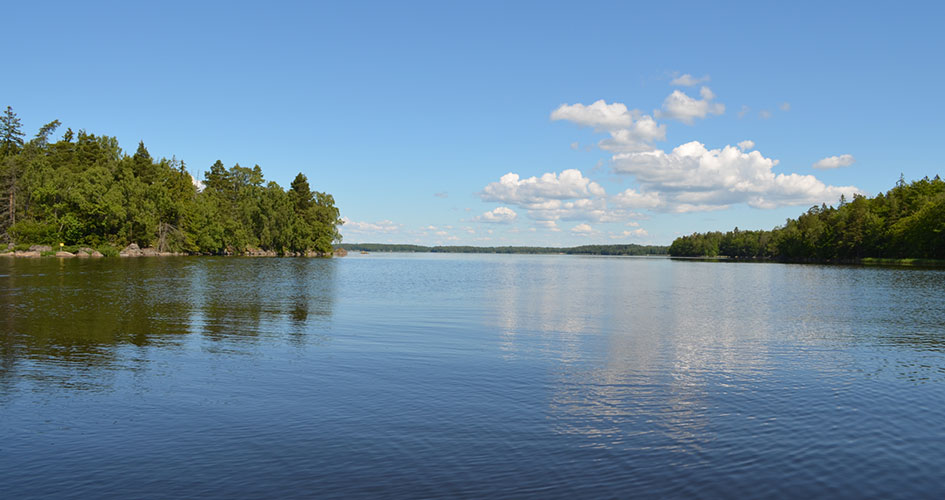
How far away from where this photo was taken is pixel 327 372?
17.6 meters

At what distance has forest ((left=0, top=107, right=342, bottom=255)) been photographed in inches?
4382

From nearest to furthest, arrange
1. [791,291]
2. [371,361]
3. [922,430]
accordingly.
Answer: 1. [922,430]
2. [371,361]
3. [791,291]

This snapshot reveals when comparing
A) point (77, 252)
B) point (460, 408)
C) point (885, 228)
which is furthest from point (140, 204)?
point (885, 228)

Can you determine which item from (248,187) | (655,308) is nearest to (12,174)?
(248,187)

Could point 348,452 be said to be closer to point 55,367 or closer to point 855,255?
point 55,367

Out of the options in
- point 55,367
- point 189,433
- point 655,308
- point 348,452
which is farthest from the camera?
point 655,308

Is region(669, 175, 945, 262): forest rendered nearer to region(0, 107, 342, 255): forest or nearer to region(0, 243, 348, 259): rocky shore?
region(0, 107, 342, 255): forest

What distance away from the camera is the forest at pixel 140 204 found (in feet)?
365

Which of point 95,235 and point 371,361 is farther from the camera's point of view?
point 95,235

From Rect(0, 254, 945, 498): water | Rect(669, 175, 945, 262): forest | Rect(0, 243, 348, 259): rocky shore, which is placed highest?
Rect(669, 175, 945, 262): forest

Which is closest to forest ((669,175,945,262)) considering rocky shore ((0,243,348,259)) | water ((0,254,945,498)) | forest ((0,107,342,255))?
water ((0,254,945,498))

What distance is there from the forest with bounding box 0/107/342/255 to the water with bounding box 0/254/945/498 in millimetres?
99003

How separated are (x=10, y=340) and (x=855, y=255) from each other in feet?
654

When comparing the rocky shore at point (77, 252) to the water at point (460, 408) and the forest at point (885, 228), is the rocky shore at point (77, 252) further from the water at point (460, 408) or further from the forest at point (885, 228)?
the forest at point (885, 228)
